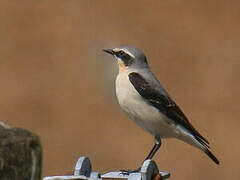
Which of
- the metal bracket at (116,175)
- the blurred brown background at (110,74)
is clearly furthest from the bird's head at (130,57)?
the blurred brown background at (110,74)

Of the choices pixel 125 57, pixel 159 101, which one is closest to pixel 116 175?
pixel 159 101

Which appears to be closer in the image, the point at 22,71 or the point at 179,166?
the point at 179,166

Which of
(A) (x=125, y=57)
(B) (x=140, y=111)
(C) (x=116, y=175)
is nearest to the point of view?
(C) (x=116, y=175)

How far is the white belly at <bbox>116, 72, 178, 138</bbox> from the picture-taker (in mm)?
7020

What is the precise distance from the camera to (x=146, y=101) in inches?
281

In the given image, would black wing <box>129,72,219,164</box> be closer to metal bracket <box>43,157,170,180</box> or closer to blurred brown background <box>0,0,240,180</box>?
metal bracket <box>43,157,170,180</box>

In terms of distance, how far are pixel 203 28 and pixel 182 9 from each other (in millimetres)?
552

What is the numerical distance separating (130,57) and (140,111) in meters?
0.38

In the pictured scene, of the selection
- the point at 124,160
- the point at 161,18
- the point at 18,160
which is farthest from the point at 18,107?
the point at 18,160

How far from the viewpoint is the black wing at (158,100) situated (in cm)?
708

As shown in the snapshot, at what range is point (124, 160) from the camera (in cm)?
1356

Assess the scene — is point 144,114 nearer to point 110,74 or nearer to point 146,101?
point 146,101

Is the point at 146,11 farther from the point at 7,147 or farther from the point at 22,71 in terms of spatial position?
the point at 7,147

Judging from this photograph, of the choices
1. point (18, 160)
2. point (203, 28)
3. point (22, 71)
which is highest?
point (203, 28)
